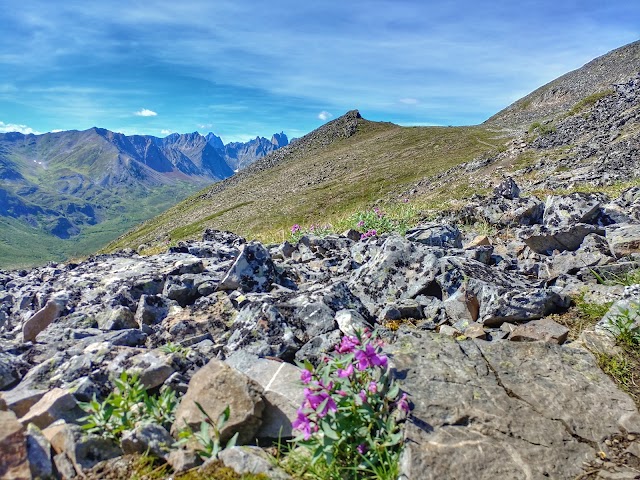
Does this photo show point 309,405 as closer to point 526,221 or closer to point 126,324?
point 126,324

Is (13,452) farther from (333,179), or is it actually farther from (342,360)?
(333,179)

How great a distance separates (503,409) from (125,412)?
3.36 m

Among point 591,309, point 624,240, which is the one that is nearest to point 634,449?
point 591,309

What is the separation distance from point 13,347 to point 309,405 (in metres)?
4.85

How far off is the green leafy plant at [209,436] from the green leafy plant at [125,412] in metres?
0.35

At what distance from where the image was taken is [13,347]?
237 inches

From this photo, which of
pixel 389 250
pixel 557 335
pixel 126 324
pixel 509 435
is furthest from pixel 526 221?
pixel 126 324


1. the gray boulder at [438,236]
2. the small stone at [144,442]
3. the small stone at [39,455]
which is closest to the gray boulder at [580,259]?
the gray boulder at [438,236]

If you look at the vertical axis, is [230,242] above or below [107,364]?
above

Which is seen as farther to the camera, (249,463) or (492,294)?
(492,294)

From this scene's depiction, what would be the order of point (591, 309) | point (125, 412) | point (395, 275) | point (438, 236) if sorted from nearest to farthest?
1. point (125, 412)
2. point (591, 309)
3. point (395, 275)
4. point (438, 236)

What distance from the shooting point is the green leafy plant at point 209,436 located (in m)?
3.44

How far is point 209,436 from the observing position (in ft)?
11.6

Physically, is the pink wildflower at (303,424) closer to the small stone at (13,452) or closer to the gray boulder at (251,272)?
the small stone at (13,452)
